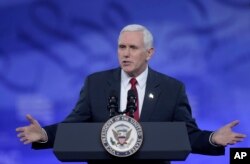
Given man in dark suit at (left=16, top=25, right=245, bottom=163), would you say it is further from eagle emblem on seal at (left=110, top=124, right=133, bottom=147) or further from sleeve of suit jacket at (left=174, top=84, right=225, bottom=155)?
eagle emblem on seal at (left=110, top=124, right=133, bottom=147)

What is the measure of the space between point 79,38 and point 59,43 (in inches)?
6.3

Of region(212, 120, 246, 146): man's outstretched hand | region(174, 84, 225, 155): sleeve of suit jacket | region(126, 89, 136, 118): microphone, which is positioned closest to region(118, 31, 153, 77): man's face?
region(174, 84, 225, 155): sleeve of suit jacket

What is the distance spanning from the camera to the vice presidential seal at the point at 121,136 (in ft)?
7.04

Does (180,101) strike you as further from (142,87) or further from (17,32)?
(17,32)

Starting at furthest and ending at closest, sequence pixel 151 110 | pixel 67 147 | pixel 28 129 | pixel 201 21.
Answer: pixel 201 21 < pixel 151 110 < pixel 28 129 < pixel 67 147

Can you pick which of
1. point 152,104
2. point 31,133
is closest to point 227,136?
point 152,104

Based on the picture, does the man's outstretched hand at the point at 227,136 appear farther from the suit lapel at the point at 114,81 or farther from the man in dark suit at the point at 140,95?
the suit lapel at the point at 114,81

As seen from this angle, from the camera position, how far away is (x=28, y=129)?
244cm

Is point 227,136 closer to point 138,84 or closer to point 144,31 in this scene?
point 138,84

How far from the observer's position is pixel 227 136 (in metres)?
2.43

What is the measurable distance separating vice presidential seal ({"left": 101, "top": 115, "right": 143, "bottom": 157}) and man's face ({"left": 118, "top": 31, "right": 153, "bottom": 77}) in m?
0.51

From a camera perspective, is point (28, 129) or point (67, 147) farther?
point (28, 129)

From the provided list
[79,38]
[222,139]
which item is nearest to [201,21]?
[79,38]

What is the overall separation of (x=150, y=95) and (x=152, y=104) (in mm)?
48
